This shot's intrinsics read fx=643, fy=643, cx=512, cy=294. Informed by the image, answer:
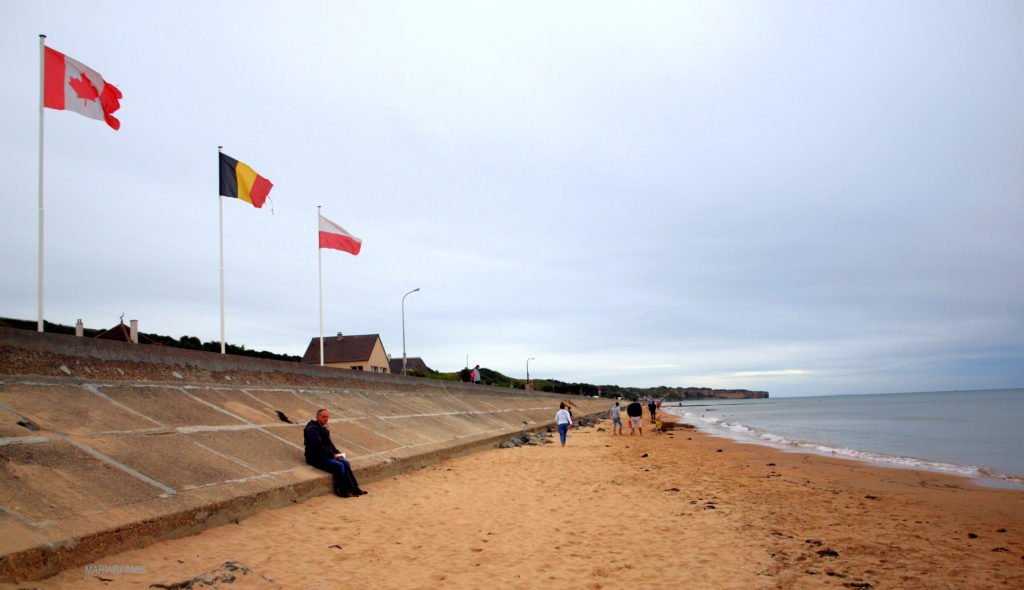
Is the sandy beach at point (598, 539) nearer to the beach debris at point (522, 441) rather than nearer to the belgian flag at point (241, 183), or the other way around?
the beach debris at point (522, 441)

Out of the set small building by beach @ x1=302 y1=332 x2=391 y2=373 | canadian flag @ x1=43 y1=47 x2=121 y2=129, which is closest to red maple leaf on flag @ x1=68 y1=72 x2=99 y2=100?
canadian flag @ x1=43 y1=47 x2=121 y2=129

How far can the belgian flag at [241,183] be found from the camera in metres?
14.9

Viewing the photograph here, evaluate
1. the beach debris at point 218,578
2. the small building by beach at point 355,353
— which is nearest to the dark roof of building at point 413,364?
the small building by beach at point 355,353

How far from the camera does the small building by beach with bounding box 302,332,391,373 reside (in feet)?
194

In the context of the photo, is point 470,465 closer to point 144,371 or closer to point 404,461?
point 404,461

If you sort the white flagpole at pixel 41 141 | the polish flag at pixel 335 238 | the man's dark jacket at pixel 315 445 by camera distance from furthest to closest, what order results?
the polish flag at pixel 335 238 → the man's dark jacket at pixel 315 445 → the white flagpole at pixel 41 141

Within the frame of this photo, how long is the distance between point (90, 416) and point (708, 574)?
7478mm

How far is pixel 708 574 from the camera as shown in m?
6.41

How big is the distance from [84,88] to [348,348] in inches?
2043

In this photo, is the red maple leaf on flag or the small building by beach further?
the small building by beach

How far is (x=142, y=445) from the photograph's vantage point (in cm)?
787

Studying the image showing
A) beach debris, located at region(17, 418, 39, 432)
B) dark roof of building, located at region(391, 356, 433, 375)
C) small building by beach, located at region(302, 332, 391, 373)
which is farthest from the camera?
Result: dark roof of building, located at region(391, 356, 433, 375)

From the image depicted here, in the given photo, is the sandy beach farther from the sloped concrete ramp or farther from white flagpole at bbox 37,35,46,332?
white flagpole at bbox 37,35,46,332

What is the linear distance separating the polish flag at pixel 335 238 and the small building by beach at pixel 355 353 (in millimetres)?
39003
